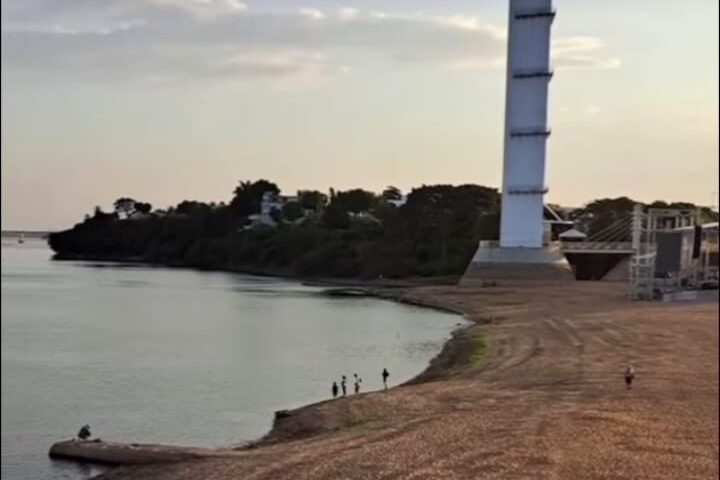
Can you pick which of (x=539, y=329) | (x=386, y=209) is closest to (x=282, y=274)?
(x=386, y=209)

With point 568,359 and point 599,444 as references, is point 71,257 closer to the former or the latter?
point 568,359

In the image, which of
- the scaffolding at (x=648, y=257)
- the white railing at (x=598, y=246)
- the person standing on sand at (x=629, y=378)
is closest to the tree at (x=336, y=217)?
the white railing at (x=598, y=246)

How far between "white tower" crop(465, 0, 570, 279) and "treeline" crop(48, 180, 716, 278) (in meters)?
11.1

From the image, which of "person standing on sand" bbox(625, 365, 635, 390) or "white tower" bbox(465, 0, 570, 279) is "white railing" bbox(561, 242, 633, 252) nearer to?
"white tower" bbox(465, 0, 570, 279)

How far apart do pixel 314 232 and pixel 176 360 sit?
231 feet

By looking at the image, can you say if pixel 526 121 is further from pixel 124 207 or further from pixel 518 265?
pixel 124 207

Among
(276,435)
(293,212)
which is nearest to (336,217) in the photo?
(293,212)

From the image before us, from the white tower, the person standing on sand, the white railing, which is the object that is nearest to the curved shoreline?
the person standing on sand

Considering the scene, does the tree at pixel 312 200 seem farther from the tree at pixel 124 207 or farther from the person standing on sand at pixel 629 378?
the person standing on sand at pixel 629 378

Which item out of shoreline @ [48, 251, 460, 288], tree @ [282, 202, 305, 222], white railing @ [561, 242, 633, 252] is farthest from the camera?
tree @ [282, 202, 305, 222]

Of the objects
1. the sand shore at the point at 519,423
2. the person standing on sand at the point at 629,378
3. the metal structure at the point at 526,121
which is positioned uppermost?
the metal structure at the point at 526,121

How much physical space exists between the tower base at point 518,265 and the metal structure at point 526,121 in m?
0.86

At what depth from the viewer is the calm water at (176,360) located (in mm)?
20297

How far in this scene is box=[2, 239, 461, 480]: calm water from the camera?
20.3m
